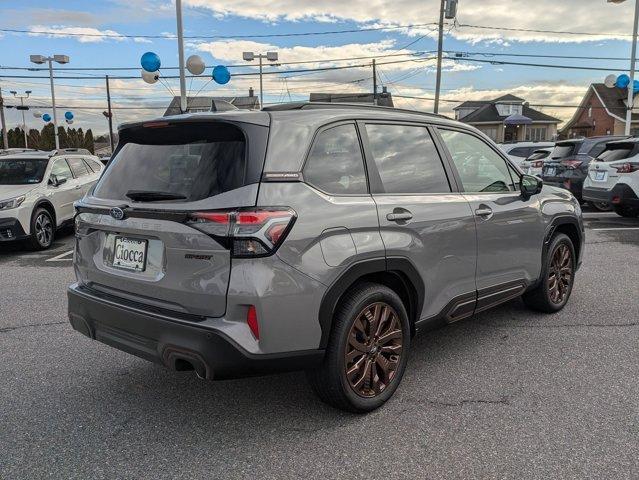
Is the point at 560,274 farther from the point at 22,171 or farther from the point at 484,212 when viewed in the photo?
the point at 22,171

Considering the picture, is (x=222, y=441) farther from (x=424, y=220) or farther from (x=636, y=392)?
(x=636, y=392)

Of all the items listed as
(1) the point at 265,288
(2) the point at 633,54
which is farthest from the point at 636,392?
(2) the point at 633,54

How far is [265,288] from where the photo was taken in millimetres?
2613

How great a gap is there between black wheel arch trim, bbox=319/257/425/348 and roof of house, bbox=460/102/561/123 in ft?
199

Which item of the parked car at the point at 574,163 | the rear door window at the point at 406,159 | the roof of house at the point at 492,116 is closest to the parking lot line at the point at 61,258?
the rear door window at the point at 406,159

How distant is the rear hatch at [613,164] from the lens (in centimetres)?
1021

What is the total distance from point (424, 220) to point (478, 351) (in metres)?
1.39

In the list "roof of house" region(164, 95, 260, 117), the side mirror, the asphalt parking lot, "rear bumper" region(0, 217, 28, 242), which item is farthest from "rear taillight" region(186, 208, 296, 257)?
"rear bumper" region(0, 217, 28, 242)

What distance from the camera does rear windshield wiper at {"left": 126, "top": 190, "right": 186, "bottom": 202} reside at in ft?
9.32

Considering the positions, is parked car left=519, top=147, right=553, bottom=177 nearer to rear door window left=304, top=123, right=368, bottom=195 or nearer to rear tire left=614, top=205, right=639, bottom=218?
rear tire left=614, top=205, right=639, bottom=218

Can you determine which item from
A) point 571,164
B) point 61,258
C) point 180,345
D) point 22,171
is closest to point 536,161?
point 571,164

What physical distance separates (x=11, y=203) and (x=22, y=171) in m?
1.23

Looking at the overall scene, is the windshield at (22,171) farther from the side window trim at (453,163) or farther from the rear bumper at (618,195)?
the rear bumper at (618,195)

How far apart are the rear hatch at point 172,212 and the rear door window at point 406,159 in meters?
0.87
